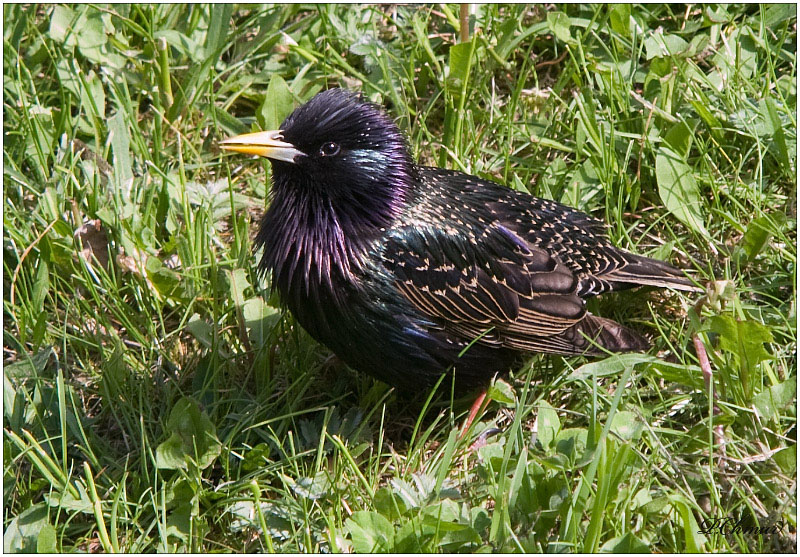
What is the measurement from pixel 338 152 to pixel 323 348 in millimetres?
926

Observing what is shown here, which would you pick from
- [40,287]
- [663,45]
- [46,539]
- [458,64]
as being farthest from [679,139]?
[46,539]

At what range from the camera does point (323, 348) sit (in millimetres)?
4105

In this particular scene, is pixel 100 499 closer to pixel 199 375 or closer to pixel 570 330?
pixel 199 375

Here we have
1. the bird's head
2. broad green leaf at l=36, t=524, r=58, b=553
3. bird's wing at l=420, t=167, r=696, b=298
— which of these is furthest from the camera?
bird's wing at l=420, t=167, r=696, b=298

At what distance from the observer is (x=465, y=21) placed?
4.73m

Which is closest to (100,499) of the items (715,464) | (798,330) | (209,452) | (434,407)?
(209,452)

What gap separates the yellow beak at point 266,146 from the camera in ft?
11.4

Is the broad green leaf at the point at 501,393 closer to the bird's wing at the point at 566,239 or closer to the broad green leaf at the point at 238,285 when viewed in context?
the bird's wing at the point at 566,239

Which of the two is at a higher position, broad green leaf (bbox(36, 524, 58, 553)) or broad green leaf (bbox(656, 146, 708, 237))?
broad green leaf (bbox(656, 146, 708, 237))

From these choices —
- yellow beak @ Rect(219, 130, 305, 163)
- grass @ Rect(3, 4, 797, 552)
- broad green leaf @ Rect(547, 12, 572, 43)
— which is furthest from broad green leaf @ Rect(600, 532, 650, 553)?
broad green leaf @ Rect(547, 12, 572, 43)

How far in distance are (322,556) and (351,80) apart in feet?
8.42

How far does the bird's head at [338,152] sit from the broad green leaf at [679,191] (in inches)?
51.3

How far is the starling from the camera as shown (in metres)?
3.53

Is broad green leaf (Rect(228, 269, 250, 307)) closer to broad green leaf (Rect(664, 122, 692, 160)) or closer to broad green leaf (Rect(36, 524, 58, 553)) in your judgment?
broad green leaf (Rect(36, 524, 58, 553))
